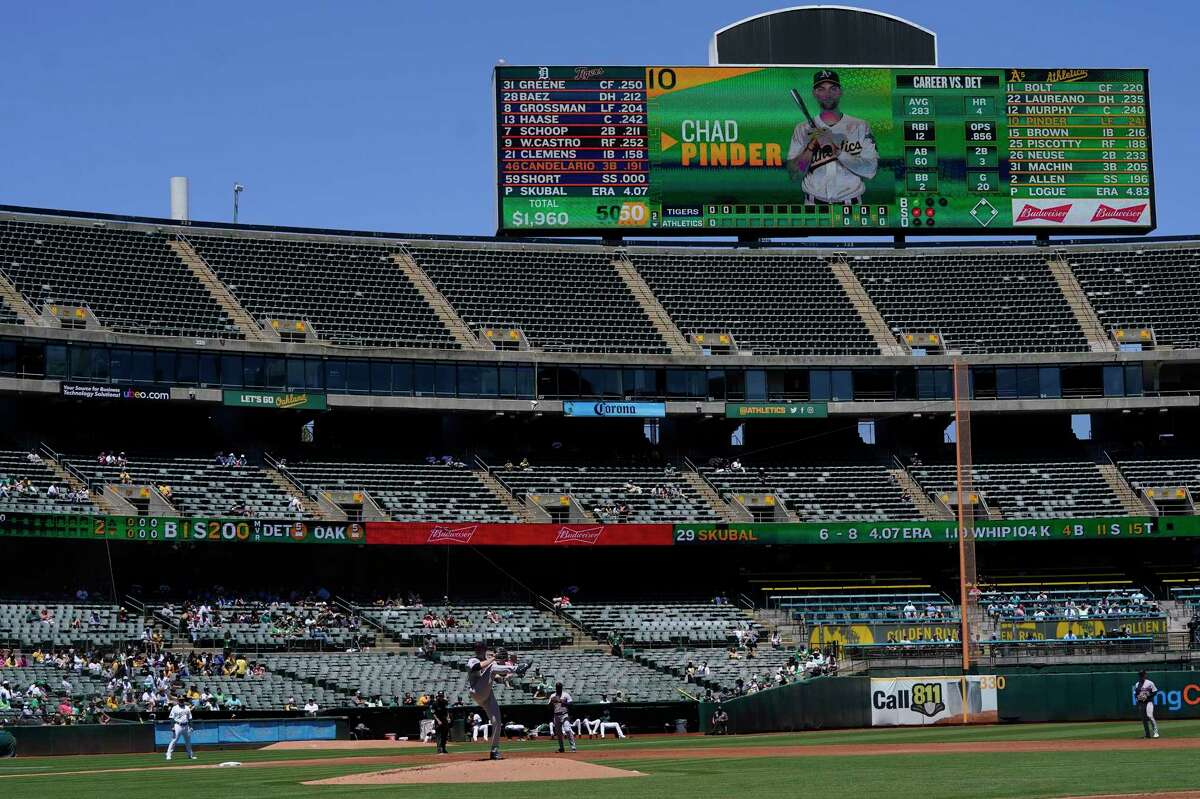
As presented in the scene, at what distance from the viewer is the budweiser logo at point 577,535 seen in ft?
199

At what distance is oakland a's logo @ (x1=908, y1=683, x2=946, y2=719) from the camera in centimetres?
4581

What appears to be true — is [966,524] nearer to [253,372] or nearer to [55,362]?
[253,372]

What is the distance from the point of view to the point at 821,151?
70.9 metres

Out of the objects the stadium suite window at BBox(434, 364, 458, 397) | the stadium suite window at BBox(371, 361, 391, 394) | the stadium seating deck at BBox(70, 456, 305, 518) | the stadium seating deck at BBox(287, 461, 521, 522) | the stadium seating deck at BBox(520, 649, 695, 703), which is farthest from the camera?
the stadium suite window at BBox(434, 364, 458, 397)

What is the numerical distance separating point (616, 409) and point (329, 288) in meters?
12.8

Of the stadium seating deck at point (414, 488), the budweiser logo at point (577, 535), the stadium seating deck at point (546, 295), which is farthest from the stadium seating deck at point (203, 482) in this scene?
the stadium seating deck at point (546, 295)

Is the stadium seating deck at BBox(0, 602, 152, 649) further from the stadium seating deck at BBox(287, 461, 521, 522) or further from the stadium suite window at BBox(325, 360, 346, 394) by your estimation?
the stadium suite window at BBox(325, 360, 346, 394)

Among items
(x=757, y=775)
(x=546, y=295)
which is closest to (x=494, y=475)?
(x=546, y=295)

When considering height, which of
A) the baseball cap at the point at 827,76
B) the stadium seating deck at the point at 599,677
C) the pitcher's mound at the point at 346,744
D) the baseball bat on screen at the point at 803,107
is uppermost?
the baseball cap at the point at 827,76

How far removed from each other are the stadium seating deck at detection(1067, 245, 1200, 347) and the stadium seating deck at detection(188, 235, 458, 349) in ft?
93.4

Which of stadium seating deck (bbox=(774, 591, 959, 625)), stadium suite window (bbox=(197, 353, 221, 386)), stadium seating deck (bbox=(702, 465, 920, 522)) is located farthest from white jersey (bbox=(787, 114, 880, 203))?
stadium suite window (bbox=(197, 353, 221, 386))

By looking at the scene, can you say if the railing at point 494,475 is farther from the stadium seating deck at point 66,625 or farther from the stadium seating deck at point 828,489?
the stadium seating deck at point 66,625

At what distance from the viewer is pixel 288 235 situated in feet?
228

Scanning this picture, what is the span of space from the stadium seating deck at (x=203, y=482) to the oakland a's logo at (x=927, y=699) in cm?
2331
